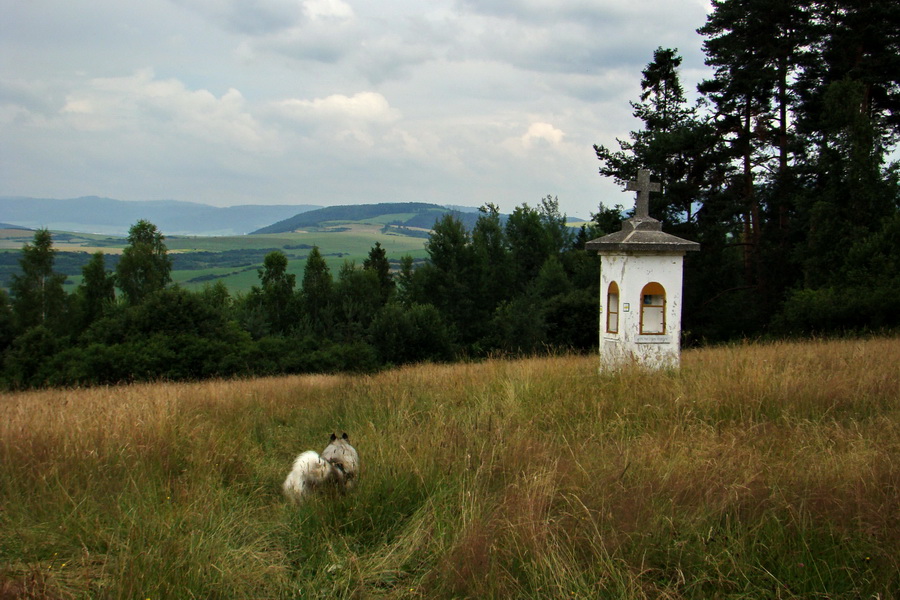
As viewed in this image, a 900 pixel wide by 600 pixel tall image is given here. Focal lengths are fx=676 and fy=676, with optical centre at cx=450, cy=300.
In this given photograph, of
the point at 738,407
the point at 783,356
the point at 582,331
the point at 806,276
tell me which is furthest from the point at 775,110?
the point at 738,407

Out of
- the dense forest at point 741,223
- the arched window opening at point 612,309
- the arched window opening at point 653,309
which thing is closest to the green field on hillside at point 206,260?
the dense forest at point 741,223

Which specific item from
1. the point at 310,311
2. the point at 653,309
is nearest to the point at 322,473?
the point at 653,309

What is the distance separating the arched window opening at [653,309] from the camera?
9.17 meters

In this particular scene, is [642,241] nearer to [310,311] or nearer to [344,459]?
[344,459]

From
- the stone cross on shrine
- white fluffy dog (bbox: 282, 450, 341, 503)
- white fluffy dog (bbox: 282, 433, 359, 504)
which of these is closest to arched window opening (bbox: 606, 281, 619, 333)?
the stone cross on shrine

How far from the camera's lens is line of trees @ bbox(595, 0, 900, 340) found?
21.8m

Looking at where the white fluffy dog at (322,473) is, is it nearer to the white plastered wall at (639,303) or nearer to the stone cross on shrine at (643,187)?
the white plastered wall at (639,303)

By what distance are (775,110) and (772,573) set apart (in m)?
28.0

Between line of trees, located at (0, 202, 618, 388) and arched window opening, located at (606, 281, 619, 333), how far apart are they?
16867 mm

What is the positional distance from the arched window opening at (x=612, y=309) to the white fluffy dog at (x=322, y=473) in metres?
5.49

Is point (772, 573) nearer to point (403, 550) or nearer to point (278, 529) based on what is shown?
point (403, 550)

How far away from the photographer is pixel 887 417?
5.76 m

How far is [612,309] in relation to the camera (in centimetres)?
955

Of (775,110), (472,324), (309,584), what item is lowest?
(472,324)
